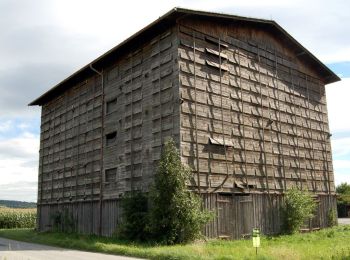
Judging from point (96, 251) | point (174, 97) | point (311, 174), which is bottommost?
point (96, 251)

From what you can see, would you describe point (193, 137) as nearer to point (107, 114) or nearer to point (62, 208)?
point (107, 114)

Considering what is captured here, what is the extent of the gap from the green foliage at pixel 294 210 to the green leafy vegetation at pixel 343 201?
108ft

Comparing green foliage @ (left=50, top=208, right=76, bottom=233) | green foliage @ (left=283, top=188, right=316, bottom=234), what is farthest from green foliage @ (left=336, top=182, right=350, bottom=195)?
green foliage @ (left=50, top=208, right=76, bottom=233)

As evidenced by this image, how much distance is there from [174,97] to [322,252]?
36.1 feet

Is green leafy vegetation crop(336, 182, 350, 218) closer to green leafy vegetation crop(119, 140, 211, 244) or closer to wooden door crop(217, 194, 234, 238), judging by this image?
wooden door crop(217, 194, 234, 238)

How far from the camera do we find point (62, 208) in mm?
33969

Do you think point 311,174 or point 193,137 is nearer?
point 193,137

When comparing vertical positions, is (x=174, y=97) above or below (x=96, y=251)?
above

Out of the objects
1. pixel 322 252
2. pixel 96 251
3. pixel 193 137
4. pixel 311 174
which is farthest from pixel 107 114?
pixel 322 252

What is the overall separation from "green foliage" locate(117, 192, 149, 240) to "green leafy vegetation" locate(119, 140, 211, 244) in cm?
68

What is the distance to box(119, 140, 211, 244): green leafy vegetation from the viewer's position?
2061cm

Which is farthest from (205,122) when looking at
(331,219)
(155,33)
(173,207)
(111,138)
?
(331,219)

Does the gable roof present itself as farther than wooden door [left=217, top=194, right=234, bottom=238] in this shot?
Yes

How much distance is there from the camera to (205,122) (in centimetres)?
2400
